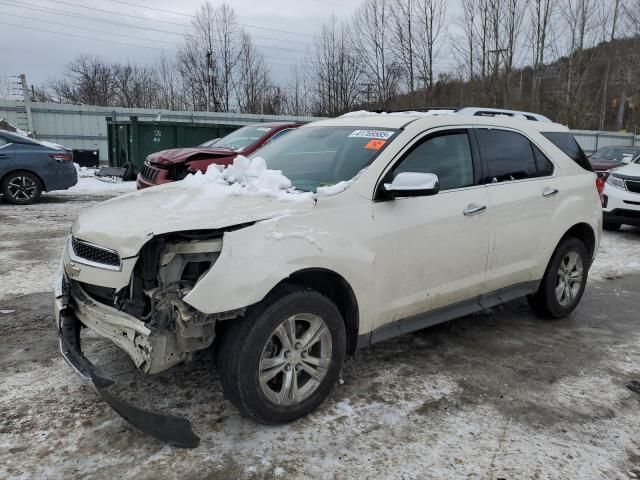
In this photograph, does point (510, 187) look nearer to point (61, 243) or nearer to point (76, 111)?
Answer: point (61, 243)

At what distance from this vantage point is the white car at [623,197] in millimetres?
9156

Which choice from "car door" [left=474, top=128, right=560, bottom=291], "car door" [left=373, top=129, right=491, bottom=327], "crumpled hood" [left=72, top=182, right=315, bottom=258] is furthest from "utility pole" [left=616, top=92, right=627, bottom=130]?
"crumpled hood" [left=72, top=182, right=315, bottom=258]

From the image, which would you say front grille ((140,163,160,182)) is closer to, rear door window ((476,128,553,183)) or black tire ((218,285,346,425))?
rear door window ((476,128,553,183))

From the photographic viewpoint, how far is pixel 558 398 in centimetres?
355

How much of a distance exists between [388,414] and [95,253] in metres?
1.93

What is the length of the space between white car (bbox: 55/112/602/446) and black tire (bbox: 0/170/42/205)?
856 cm

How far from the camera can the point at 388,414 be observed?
3.26 metres

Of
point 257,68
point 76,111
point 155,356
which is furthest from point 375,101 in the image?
point 155,356

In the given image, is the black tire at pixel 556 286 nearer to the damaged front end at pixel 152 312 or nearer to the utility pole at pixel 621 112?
the damaged front end at pixel 152 312

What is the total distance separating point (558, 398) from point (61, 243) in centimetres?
663

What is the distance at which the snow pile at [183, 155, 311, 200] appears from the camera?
3.30m

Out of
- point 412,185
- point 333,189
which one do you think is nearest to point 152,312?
point 333,189

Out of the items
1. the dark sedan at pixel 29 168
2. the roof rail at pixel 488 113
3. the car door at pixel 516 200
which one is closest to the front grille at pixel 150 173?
the dark sedan at pixel 29 168

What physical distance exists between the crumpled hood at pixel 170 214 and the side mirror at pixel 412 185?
0.54 meters
